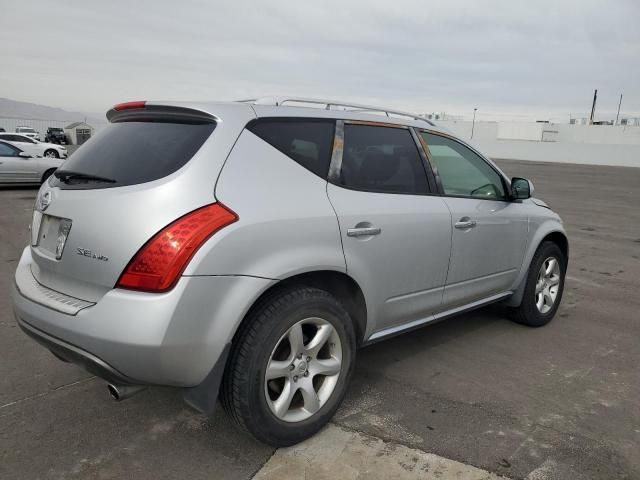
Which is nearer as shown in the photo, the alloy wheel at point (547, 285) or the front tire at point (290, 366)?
the front tire at point (290, 366)

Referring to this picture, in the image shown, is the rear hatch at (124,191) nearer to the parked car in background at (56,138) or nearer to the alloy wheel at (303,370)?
the alloy wheel at (303,370)

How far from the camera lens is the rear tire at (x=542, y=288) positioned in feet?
14.3

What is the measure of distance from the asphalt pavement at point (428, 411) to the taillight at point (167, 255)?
37.1 inches

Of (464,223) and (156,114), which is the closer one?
(156,114)

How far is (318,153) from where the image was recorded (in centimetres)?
281

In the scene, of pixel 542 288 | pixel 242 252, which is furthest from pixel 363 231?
pixel 542 288

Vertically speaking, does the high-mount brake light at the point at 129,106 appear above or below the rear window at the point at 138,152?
above

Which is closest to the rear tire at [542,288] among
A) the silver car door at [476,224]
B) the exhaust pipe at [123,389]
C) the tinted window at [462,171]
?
the silver car door at [476,224]

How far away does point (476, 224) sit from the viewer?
3596 millimetres

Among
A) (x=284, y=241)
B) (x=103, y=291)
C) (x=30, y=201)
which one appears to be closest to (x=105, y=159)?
(x=103, y=291)

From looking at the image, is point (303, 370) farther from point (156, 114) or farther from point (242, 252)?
point (156, 114)

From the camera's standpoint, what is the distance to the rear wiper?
2.50 m

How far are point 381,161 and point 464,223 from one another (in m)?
0.76

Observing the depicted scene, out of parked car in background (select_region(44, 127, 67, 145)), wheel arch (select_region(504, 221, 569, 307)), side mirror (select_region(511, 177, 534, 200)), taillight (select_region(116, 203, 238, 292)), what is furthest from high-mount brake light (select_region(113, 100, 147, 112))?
parked car in background (select_region(44, 127, 67, 145))
